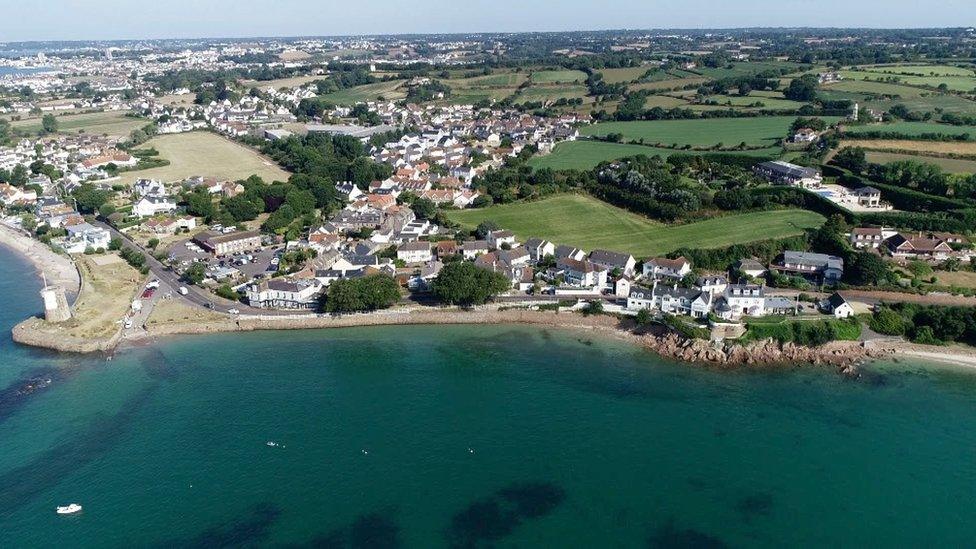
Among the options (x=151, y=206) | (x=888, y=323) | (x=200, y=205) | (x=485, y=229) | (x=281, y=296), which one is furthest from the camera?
(x=151, y=206)

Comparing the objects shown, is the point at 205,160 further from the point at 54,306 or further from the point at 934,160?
the point at 934,160

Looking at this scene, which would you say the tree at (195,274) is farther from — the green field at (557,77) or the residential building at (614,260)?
the green field at (557,77)

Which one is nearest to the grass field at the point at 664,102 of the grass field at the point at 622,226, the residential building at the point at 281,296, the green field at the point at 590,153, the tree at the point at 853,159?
the green field at the point at 590,153

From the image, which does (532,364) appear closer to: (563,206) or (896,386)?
(896,386)

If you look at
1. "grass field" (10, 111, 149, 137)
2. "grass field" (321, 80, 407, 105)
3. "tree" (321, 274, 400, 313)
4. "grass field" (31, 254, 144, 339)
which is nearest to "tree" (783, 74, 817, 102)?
"grass field" (321, 80, 407, 105)

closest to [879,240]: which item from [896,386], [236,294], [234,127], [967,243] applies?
[967,243]

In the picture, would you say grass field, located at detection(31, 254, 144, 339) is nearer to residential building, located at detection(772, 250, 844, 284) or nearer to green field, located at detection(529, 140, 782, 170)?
residential building, located at detection(772, 250, 844, 284)

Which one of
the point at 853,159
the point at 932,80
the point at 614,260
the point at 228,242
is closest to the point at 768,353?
the point at 614,260
